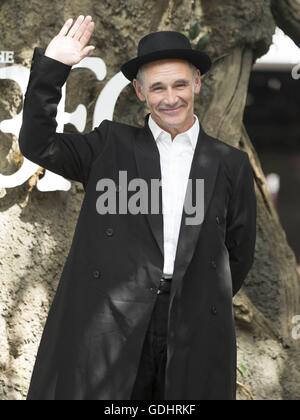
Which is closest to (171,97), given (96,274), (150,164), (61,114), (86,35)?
(150,164)

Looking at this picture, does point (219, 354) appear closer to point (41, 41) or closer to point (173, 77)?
point (173, 77)

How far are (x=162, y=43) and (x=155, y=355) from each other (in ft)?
3.71

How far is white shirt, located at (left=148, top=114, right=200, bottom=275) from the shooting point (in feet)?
10.9

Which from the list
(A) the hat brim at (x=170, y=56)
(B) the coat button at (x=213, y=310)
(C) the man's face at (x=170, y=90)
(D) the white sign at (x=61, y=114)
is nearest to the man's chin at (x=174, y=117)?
(C) the man's face at (x=170, y=90)

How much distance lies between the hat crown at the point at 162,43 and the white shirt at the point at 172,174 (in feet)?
0.87

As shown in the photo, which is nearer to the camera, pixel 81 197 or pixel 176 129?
pixel 176 129

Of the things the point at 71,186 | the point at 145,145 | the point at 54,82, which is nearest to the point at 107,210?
the point at 145,145

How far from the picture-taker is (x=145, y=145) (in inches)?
135

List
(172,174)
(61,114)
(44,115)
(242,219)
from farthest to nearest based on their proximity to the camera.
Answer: (61,114) → (242,219) → (172,174) → (44,115)

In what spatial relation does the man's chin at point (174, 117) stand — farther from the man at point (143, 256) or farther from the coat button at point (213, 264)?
the coat button at point (213, 264)

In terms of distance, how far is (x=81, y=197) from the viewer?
499 centimetres

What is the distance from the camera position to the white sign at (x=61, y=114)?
4.74m

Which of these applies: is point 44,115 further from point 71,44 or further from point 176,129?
point 176,129

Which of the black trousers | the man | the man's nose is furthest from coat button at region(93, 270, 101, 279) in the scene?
the man's nose
